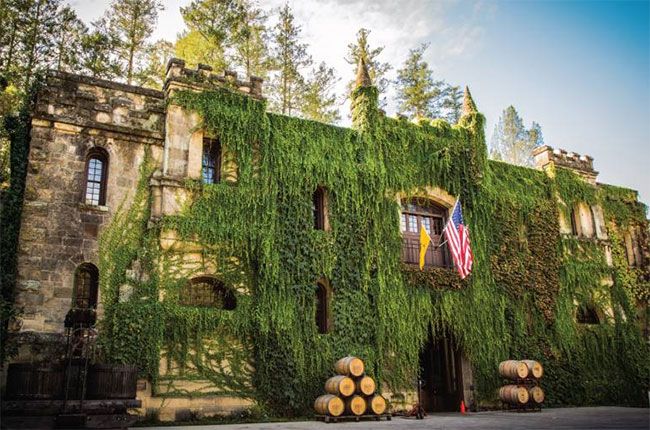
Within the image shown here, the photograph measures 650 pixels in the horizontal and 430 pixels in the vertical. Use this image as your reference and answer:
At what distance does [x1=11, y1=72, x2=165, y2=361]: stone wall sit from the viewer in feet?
46.0

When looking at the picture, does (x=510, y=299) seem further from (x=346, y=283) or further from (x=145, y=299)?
(x=145, y=299)

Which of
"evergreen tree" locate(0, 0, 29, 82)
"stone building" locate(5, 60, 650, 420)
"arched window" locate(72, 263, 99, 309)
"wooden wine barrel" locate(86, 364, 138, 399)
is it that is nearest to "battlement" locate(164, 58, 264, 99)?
"stone building" locate(5, 60, 650, 420)

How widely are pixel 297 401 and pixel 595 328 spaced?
13.7 m

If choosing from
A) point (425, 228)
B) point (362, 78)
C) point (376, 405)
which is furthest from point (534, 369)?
point (362, 78)

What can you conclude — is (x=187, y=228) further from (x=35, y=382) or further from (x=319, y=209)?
(x=35, y=382)

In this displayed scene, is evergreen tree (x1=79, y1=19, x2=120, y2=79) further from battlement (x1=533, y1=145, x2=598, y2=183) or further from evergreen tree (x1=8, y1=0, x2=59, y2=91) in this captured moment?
battlement (x1=533, y1=145, x2=598, y2=183)

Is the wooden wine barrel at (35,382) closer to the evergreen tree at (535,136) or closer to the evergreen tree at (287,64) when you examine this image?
the evergreen tree at (287,64)

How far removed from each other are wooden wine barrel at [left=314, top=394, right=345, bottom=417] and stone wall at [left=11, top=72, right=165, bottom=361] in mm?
6928

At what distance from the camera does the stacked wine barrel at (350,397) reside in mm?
14320

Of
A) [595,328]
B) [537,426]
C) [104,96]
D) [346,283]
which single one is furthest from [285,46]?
[537,426]

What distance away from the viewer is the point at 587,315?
2317 centimetres

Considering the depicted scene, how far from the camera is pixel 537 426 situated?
11.7m

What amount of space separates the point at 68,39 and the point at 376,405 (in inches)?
745

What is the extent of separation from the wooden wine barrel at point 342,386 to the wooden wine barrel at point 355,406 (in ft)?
0.59
